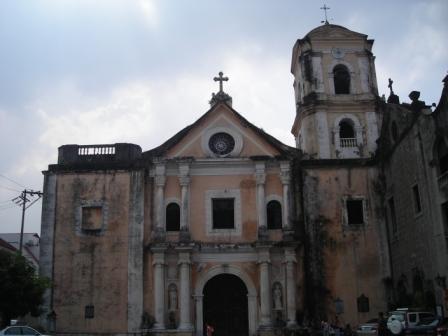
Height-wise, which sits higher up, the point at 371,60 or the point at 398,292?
the point at 371,60

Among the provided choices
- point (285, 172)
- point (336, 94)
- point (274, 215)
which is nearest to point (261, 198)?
point (274, 215)

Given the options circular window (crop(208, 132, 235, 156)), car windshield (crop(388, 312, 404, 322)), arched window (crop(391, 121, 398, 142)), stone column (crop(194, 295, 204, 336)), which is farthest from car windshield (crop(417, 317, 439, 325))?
circular window (crop(208, 132, 235, 156))

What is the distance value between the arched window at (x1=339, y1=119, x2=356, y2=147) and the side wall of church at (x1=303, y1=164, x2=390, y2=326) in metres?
1.47

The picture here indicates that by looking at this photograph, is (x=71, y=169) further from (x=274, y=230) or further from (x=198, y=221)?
(x=274, y=230)

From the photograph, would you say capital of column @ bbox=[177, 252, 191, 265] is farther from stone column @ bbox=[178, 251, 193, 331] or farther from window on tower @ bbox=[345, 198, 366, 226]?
window on tower @ bbox=[345, 198, 366, 226]

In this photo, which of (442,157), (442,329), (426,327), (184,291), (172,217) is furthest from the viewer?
(172,217)

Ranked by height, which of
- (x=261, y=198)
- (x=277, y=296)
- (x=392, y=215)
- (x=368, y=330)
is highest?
(x=261, y=198)

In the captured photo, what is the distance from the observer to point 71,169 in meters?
25.2

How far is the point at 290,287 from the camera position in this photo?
23.5 metres

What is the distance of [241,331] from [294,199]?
245 inches

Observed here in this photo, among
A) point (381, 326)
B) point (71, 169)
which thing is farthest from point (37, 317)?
point (381, 326)

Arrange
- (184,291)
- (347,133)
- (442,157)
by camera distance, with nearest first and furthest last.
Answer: (442,157), (184,291), (347,133)

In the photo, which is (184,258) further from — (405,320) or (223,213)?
(405,320)

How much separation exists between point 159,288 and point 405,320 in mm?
10171
